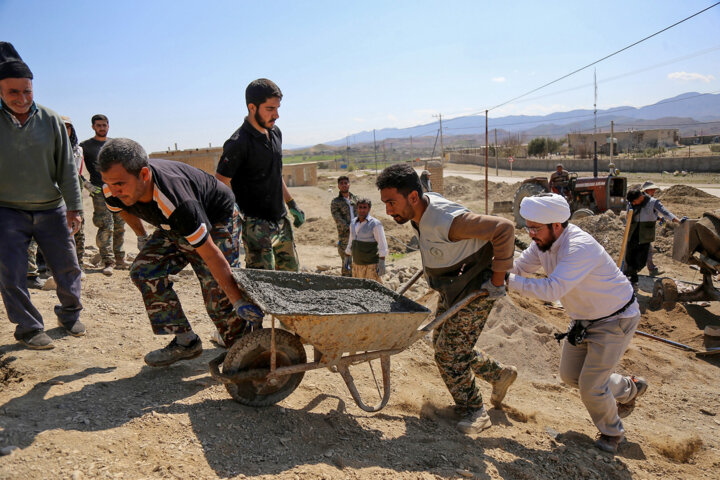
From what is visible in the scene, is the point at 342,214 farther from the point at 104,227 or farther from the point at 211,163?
the point at 211,163

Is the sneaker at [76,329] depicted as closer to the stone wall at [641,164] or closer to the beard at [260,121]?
the beard at [260,121]

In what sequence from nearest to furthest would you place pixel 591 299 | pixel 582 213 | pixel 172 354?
pixel 591 299, pixel 172 354, pixel 582 213

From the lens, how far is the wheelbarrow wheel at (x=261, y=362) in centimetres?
295

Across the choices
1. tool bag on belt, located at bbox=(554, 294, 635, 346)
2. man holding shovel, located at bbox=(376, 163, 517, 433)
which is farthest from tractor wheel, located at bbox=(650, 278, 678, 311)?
man holding shovel, located at bbox=(376, 163, 517, 433)

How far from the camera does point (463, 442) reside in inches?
122

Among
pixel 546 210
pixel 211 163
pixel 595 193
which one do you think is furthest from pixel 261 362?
pixel 211 163

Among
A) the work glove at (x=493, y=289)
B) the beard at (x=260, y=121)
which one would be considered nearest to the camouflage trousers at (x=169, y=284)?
the beard at (x=260, y=121)

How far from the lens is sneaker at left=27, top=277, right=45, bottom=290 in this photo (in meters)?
5.53

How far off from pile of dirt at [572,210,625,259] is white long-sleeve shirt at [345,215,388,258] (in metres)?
5.98

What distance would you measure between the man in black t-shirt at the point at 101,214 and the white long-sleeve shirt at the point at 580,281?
5.59 m

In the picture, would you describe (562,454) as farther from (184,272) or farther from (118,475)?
(184,272)

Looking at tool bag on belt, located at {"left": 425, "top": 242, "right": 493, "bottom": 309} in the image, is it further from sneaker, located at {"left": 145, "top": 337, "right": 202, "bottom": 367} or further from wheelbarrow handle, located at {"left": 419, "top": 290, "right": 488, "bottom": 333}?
sneaker, located at {"left": 145, "top": 337, "right": 202, "bottom": 367}

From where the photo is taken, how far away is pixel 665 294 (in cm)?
700

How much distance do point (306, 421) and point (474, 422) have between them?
1.12m
